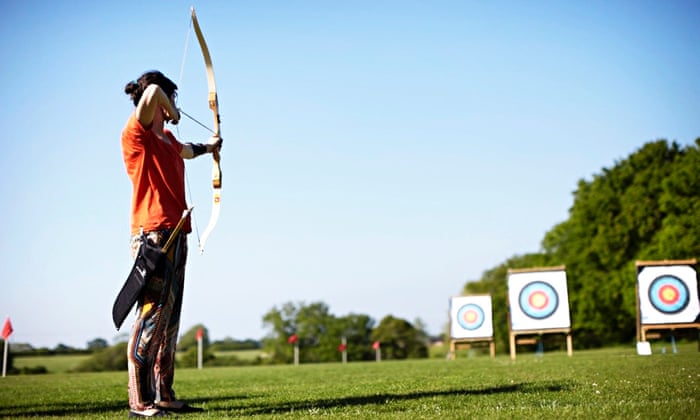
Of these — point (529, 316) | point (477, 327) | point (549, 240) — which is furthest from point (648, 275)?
point (549, 240)

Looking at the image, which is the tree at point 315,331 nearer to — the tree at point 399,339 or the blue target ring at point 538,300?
the tree at point 399,339

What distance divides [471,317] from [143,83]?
72.4 ft

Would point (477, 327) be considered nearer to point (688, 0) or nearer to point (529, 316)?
point (529, 316)

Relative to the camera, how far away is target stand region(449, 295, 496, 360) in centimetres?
2561

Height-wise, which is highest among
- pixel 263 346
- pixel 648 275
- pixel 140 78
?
pixel 140 78

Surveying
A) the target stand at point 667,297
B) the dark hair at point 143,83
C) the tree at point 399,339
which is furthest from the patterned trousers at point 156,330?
the tree at point 399,339

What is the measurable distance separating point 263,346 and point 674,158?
156ft

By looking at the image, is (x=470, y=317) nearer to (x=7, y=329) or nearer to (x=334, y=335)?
A: (x=7, y=329)

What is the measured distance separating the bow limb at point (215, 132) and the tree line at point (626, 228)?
2883 centimetres

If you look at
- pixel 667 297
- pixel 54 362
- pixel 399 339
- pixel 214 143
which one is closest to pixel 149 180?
pixel 214 143

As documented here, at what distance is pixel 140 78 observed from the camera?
543 centimetres

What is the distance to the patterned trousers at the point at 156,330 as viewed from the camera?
5.05 metres

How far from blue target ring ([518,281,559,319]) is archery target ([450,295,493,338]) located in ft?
17.1

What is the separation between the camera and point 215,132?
21.2ft
